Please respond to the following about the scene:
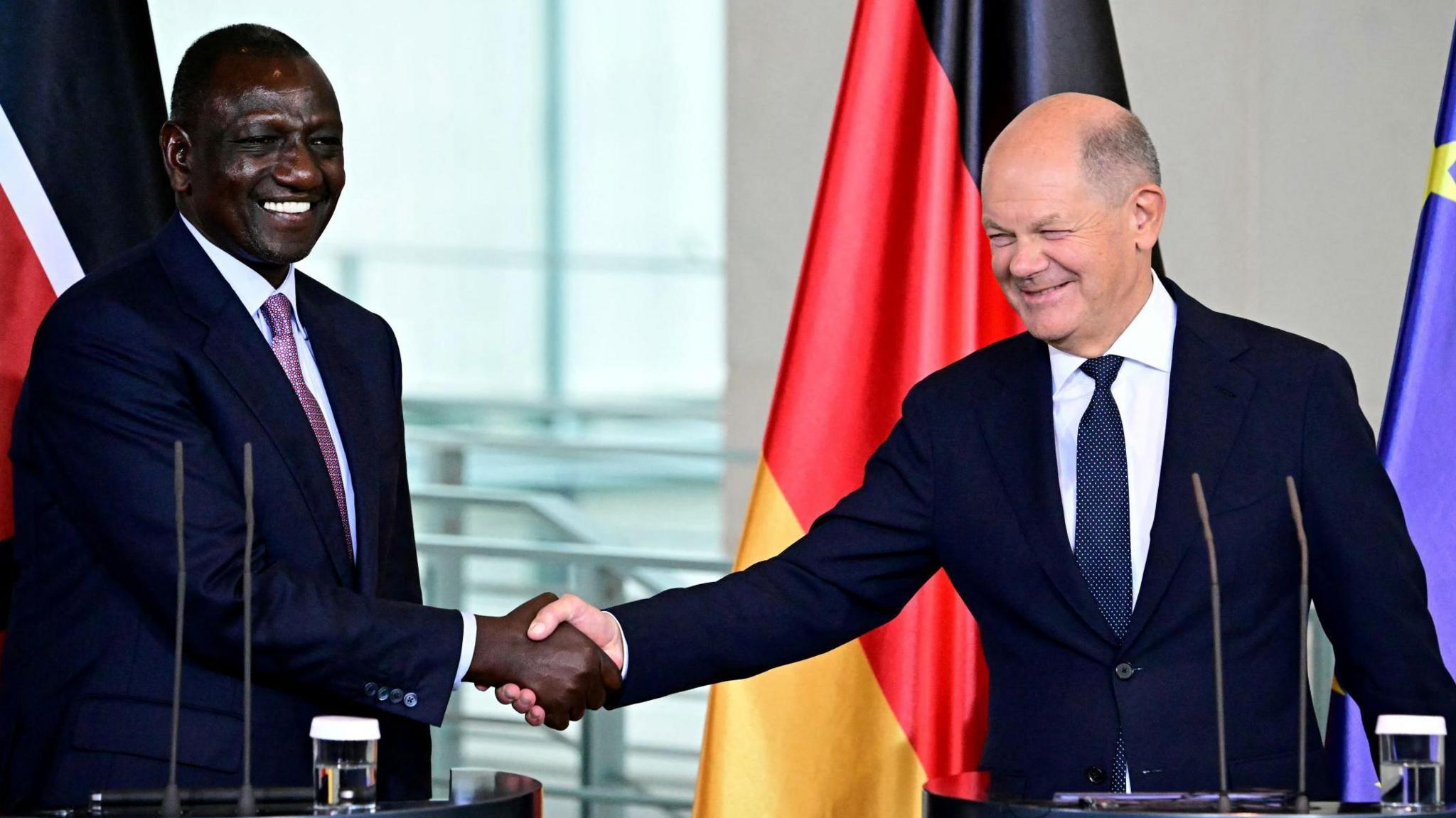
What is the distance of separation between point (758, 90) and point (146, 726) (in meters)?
2.37

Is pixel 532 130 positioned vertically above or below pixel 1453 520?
above

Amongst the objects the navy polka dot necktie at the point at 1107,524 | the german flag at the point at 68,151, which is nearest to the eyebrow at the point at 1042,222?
the navy polka dot necktie at the point at 1107,524

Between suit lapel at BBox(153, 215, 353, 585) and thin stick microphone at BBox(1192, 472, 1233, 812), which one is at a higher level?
suit lapel at BBox(153, 215, 353, 585)

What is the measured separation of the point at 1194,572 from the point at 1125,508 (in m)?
0.10

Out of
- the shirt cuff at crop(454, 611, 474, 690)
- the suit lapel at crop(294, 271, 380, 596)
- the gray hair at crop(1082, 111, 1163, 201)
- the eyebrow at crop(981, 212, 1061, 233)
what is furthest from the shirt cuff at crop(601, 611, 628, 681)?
the gray hair at crop(1082, 111, 1163, 201)

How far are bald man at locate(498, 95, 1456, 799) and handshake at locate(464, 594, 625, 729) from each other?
0.02 meters

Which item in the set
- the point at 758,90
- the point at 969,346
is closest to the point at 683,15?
the point at 758,90

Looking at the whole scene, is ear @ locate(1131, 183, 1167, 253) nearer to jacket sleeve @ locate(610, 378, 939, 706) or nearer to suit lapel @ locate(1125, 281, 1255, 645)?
suit lapel @ locate(1125, 281, 1255, 645)

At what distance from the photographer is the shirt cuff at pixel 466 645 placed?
2.30 metres

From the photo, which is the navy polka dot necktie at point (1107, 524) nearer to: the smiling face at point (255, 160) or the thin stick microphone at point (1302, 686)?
the thin stick microphone at point (1302, 686)

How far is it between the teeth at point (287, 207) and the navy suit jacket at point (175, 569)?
0.10 metres

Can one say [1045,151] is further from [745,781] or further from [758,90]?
[758,90]

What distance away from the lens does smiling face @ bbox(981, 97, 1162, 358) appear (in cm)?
225

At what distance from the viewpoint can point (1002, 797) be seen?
1884 mm
